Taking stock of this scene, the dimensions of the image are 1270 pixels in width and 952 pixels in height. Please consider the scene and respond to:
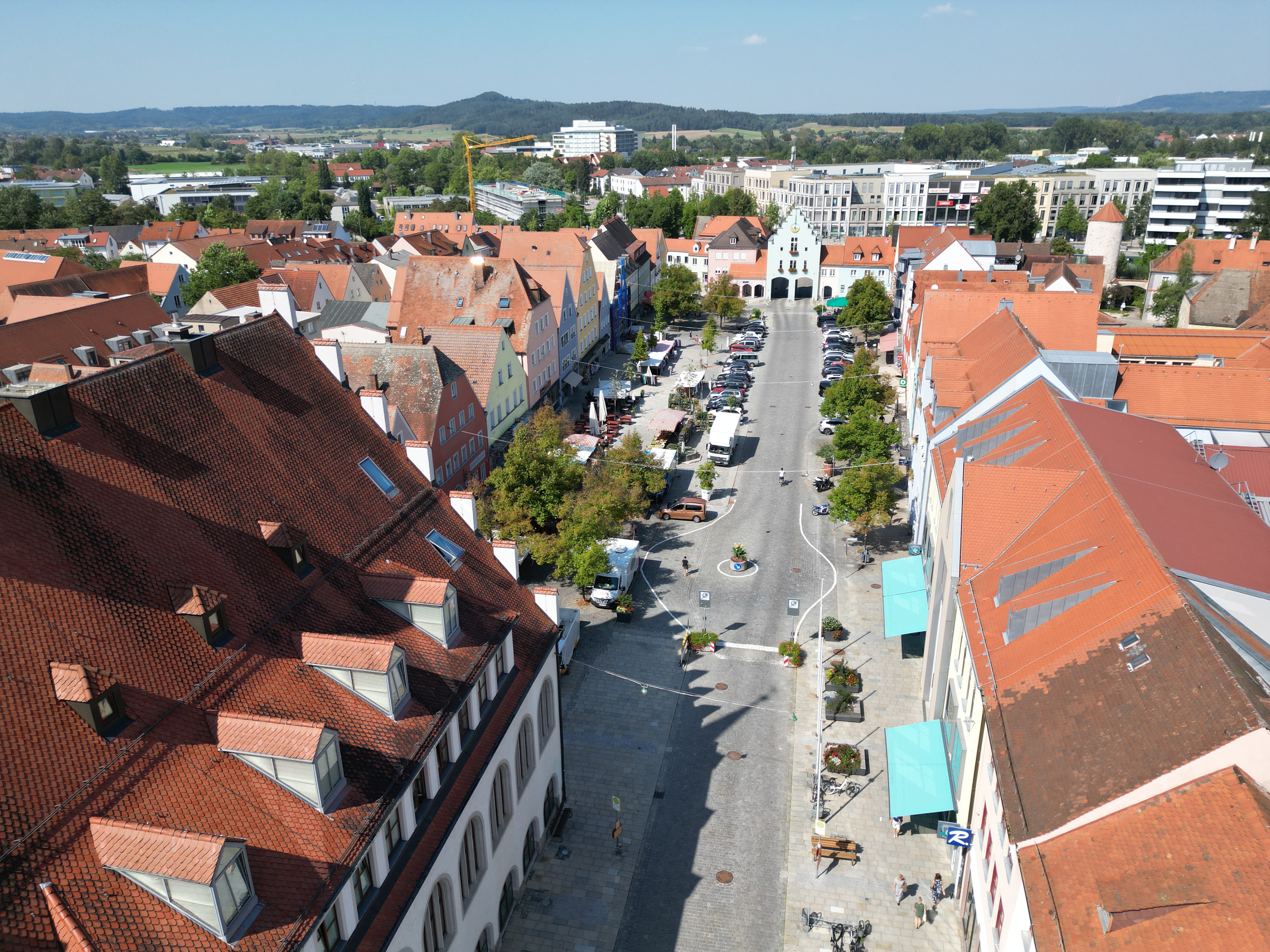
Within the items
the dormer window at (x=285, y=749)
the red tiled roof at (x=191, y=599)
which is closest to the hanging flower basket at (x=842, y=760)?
the dormer window at (x=285, y=749)

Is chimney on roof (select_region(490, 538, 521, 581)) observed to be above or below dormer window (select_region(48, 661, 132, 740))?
below

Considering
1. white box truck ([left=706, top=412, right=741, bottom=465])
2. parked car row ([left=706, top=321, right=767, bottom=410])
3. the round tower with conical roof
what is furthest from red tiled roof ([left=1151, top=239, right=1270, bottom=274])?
white box truck ([left=706, top=412, right=741, bottom=465])

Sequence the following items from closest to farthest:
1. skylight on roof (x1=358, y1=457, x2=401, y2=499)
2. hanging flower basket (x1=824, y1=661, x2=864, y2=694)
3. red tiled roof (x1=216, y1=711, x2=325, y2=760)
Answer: red tiled roof (x1=216, y1=711, x2=325, y2=760)
skylight on roof (x1=358, y1=457, x2=401, y2=499)
hanging flower basket (x1=824, y1=661, x2=864, y2=694)

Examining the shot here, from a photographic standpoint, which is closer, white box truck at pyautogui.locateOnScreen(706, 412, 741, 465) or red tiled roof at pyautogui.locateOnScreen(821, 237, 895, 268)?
white box truck at pyautogui.locateOnScreen(706, 412, 741, 465)

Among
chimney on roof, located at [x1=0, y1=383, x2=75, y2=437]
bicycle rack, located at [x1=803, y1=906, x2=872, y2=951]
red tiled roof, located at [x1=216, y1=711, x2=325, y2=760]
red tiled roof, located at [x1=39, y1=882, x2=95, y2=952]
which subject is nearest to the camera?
red tiled roof, located at [x1=39, y1=882, x2=95, y2=952]

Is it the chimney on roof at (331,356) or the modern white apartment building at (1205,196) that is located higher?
the modern white apartment building at (1205,196)

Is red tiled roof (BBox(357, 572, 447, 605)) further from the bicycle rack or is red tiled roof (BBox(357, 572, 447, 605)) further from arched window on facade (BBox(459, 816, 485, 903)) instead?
the bicycle rack

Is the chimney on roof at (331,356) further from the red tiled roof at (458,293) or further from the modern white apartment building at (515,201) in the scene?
the modern white apartment building at (515,201)

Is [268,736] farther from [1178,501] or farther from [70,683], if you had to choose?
[1178,501]
